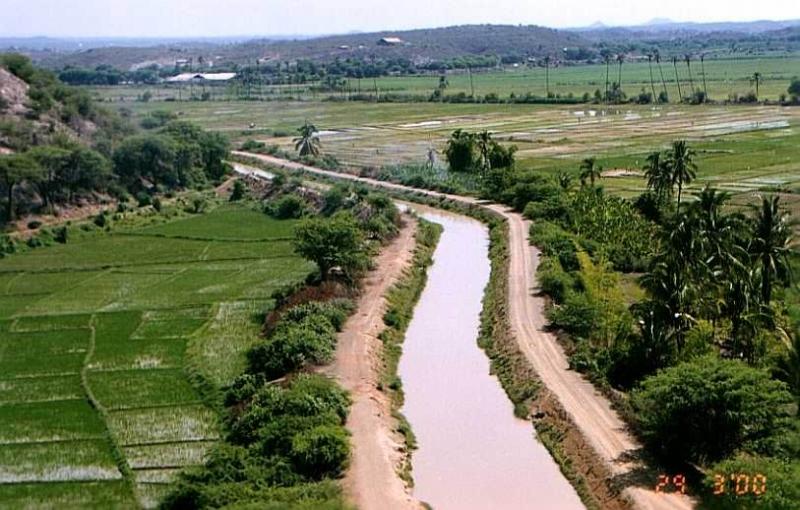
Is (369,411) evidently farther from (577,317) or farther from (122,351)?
(122,351)

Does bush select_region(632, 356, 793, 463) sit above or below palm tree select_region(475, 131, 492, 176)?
below

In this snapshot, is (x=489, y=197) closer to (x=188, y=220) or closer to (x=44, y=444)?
(x=188, y=220)

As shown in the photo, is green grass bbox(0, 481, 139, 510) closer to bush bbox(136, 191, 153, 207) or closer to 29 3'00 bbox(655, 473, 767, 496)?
29 3'00 bbox(655, 473, 767, 496)

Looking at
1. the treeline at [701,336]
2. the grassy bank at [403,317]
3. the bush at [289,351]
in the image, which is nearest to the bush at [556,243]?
the treeline at [701,336]

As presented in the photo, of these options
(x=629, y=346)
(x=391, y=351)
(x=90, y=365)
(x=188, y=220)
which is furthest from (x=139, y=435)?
(x=188, y=220)

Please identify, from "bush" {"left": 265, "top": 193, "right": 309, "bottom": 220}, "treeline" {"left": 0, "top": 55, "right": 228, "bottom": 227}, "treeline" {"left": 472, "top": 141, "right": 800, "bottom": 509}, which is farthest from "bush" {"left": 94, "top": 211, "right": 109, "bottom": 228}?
"treeline" {"left": 472, "top": 141, "right": 800, "bottom": 509}

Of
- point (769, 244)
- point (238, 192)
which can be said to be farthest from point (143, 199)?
point (769, 244)

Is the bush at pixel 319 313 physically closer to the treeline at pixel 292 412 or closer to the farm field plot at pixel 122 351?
the treeline at pixel 292 412
